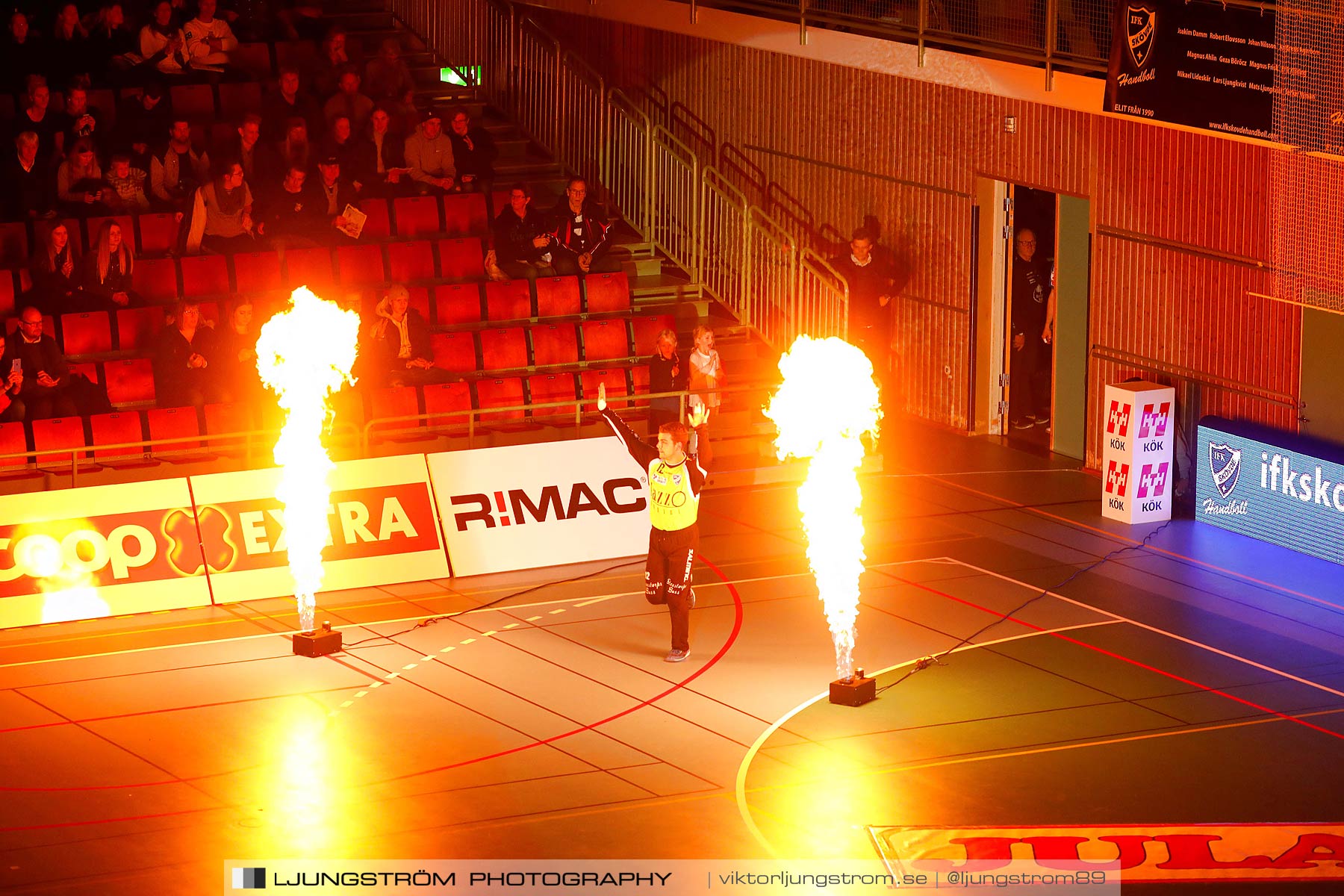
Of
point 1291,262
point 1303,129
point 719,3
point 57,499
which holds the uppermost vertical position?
Result: point 719,3

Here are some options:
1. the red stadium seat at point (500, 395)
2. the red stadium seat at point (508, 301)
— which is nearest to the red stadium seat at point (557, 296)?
the red stadium seat at point (508, 301)

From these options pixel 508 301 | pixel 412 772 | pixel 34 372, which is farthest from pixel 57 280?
pixel 412 772

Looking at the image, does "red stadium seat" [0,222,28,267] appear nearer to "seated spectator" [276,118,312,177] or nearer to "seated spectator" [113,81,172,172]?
"seated spectator" [113,81,172,172]

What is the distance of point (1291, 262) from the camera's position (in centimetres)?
1584

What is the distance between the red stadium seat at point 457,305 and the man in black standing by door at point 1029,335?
6179 millimetres

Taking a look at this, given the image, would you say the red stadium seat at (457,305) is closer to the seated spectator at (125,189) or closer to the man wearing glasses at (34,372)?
the seated spectator at (125,189)

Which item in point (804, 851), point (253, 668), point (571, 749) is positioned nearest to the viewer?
point (804, 851)

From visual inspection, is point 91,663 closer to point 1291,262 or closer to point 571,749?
point 571,749

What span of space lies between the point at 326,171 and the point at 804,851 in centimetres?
1161

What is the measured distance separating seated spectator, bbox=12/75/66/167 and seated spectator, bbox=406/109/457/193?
13.1 feet

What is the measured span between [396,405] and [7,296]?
401 centimetres

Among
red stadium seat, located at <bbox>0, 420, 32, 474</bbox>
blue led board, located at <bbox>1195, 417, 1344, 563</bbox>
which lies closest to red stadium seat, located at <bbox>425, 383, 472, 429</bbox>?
red stadium seat, located at <bbox>0, 420, 32, 474</bbox>

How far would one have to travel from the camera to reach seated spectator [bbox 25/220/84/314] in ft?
59.0

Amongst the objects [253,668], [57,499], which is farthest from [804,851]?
[57,499]
